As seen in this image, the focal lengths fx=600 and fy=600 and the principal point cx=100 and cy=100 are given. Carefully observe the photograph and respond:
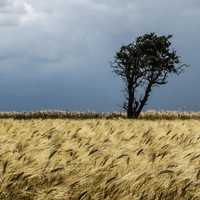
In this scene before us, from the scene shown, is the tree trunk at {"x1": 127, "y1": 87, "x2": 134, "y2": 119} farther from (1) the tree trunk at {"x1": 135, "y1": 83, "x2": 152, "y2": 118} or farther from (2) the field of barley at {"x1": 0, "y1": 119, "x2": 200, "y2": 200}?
(2) the field of barley at {"x1": 0, "y1": 119, "x2": 200, "y2": 200}

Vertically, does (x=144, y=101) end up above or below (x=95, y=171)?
above

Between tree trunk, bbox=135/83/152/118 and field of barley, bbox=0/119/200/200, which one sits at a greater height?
tree trunk, bbox=135/83/152/118

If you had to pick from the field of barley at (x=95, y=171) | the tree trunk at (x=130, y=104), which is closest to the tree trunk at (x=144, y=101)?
the tree trunk at (x=130, y=104)

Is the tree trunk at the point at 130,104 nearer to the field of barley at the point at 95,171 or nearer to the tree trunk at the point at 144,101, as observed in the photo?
the tree trunk at the point at 144,101

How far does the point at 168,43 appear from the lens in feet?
182

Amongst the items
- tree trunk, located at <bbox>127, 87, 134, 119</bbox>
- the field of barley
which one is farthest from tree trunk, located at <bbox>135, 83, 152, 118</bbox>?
the field of barley

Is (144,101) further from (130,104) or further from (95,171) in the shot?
(95,171)

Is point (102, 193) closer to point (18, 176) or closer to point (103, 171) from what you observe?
point (103, 171)

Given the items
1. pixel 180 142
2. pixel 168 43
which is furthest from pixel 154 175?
pixel 168 43

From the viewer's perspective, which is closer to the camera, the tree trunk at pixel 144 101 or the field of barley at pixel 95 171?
the field of barley at pixel 95 171

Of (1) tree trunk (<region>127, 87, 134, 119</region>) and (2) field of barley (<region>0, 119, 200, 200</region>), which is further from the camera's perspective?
(1) tree trunk (<region>127, 87, 134, 119</region>)

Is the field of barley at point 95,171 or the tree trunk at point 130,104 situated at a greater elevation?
the tree trunk at point 130,104

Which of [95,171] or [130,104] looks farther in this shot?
[130,104]

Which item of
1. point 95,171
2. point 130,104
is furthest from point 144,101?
point 95,171
